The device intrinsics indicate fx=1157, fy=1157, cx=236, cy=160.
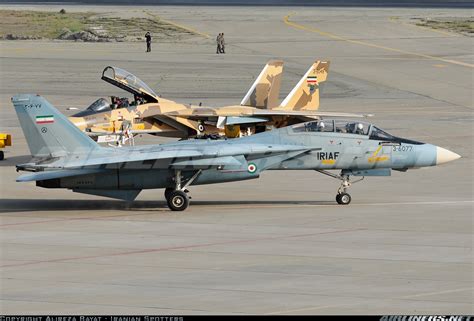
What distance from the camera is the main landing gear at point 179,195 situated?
2959cm

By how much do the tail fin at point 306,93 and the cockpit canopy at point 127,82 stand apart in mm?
5988

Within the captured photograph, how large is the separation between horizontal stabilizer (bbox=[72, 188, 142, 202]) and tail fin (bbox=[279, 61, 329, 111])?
14198 millimetres

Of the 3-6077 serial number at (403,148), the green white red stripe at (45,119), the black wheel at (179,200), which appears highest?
the green white red stripe at (45,119)

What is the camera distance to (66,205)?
30953 millimetres

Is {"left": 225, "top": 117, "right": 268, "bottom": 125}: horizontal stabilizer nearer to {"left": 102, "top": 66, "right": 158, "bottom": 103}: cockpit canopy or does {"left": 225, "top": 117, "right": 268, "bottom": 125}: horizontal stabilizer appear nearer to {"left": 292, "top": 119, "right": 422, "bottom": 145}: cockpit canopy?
{"left": 102, "top": 66, "right": 158, "bottom": 103}: cockpit canopy

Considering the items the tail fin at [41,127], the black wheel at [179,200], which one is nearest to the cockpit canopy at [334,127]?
the black wheel at [179,200]

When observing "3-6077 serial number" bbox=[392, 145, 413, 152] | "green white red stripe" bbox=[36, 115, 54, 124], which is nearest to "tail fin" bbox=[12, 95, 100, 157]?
"green white red stripe" bbox=[36, 115, 54, 124]

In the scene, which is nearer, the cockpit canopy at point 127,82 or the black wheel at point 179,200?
the black wheel at point 179,200

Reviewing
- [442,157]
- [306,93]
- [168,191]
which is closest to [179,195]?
[168,191]

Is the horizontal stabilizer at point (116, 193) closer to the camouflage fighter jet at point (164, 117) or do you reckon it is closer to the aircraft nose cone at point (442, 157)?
the aircraft nose cone at point (442, 157)

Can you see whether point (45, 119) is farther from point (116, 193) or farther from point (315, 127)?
point (315, 127)

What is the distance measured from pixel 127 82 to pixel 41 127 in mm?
9652

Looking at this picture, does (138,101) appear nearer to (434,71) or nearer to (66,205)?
(66,205)

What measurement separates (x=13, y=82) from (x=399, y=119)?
2452cm
